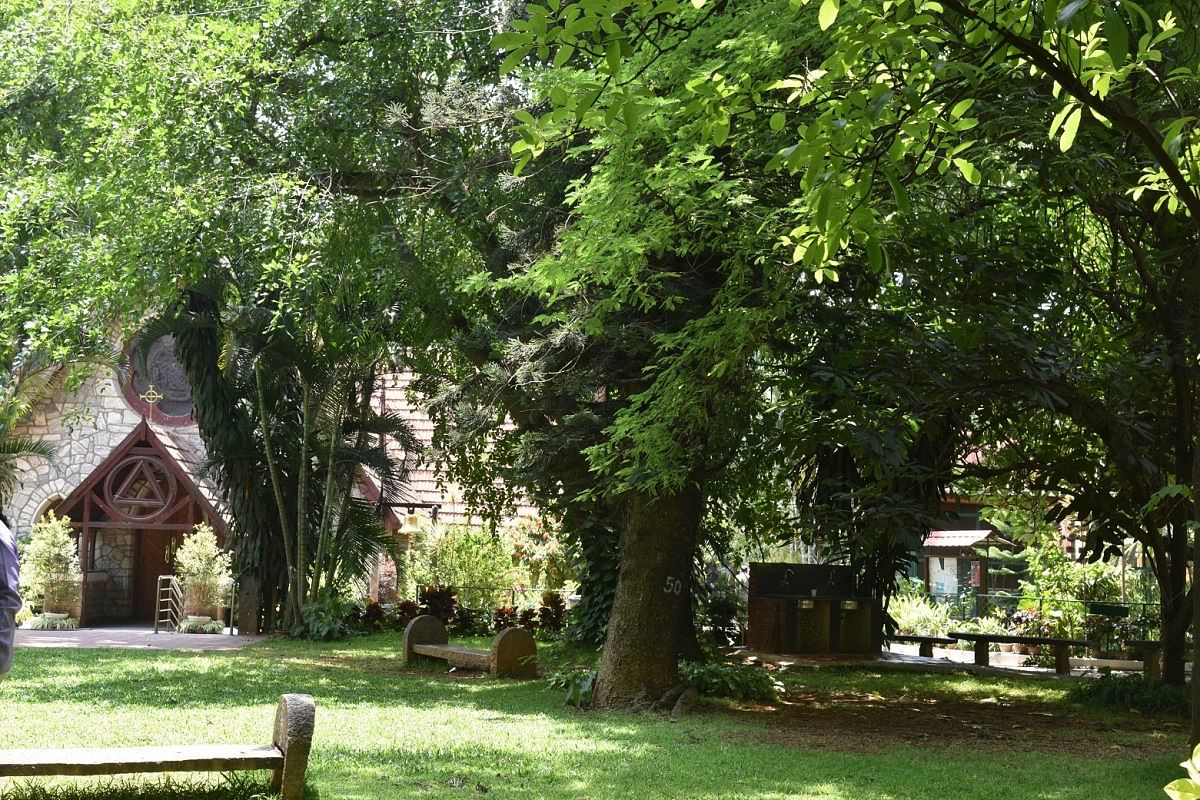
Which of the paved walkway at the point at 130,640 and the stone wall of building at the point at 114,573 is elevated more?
the stone wall of building at the point at 114,573

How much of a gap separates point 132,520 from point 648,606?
45.2ft

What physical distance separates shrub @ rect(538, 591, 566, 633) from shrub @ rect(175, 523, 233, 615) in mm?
5557

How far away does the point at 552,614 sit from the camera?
21.1m

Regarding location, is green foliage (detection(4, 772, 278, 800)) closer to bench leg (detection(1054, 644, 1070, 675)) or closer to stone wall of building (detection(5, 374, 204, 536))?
bench leg (detection(1054, 644, 1070, 675))

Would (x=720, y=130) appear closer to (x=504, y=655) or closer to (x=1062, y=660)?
(x=504, y=655)

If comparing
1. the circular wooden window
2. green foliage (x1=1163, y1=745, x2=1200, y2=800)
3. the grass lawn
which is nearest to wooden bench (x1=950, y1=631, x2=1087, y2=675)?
the grass lawn

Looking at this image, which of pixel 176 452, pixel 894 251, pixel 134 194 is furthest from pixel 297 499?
pixel 894 251

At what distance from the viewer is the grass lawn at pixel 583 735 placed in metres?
8.00

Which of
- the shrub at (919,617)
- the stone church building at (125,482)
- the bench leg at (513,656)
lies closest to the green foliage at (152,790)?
the bench leg at (513,656)

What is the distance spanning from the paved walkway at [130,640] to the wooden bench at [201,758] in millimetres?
11527

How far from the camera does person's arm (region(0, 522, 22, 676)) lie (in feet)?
16.0

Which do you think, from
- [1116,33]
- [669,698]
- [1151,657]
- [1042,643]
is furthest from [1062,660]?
[1116,33]

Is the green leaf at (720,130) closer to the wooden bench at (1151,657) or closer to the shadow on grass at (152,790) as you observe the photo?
the shadow on grass at (152,790)

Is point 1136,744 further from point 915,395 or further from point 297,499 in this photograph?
point 297,499
